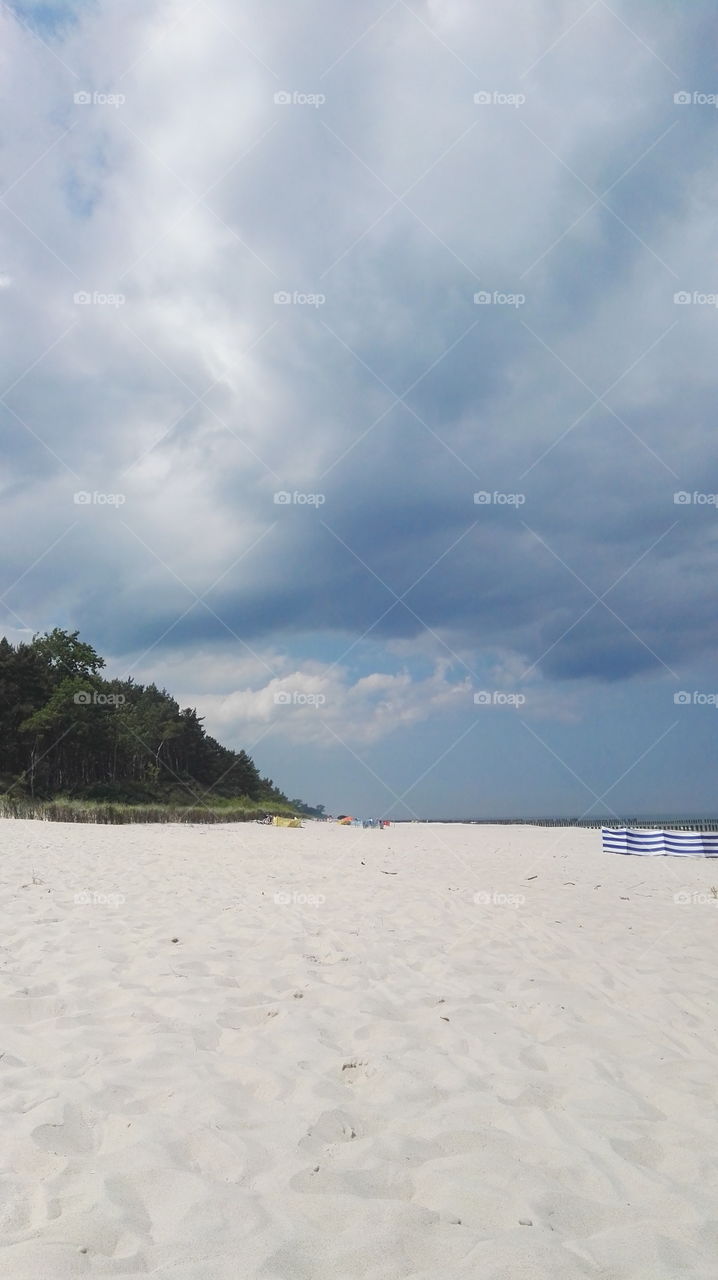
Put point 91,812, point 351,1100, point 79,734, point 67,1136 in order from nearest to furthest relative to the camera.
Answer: point 67,1136 → point 351,1100 → point 91,812 → point 79,734

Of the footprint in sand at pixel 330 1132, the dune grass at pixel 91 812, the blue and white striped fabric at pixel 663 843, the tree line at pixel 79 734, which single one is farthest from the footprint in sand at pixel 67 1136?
the tree line at pixel 79 734

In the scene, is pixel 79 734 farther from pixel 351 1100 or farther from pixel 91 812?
pixel 351 1100

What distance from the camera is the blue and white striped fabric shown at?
18.9 meters

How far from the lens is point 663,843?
1934cm

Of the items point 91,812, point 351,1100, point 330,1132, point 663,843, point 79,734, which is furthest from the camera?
point 79,734

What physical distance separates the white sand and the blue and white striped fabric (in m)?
13.0

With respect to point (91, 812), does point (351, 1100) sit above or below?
above

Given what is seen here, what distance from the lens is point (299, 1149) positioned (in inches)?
115

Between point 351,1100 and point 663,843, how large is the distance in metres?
18.4

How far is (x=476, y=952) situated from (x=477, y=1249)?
3.98m

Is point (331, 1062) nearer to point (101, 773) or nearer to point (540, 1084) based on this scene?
point (540, 1084)

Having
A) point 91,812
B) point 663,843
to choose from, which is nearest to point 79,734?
point 91,812

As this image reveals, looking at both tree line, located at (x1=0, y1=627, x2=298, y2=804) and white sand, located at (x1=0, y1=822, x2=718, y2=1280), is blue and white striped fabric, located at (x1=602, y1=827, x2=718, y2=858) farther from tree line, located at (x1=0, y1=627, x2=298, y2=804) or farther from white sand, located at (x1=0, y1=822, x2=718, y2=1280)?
tree line, located at (x1=0, y1=627, x2=298, y2=804)

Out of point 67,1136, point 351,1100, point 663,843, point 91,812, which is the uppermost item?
point 67,1136
